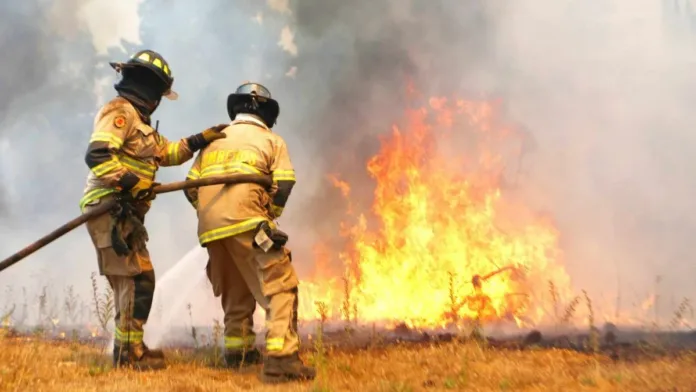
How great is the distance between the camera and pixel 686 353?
15.4 ft

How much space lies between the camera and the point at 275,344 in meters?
3.76

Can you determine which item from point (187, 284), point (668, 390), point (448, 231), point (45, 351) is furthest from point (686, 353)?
point (45, 351)

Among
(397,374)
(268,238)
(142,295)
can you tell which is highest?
(268,238)

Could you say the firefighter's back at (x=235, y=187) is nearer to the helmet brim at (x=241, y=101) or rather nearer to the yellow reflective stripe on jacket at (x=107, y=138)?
the helmet brim at (x=241, y=101)

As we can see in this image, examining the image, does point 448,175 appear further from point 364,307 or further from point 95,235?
point 95,235

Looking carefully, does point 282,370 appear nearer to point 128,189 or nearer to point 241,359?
point 241,359

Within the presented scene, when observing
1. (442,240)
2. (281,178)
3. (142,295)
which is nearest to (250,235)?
(281,178)

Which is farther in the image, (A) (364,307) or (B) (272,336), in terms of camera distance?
(A) (364,307)

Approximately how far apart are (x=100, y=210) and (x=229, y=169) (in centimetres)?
123

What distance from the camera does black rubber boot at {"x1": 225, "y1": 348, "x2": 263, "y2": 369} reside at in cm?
455

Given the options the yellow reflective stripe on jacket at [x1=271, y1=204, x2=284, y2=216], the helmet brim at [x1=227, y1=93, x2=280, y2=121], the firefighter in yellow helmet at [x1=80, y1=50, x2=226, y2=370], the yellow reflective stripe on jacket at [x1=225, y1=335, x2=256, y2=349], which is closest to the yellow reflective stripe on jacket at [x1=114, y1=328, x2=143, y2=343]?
the firefighter in yellow helmet at [x1=80, y1=50, x2=226, y2=370]

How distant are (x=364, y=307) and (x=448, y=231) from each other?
2.46 m

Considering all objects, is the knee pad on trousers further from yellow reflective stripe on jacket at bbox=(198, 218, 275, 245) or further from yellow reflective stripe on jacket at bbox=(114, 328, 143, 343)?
yellow reflective stripe on jacket at bbox=(198, 218, 275, 245)

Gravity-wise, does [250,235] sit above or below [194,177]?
below
